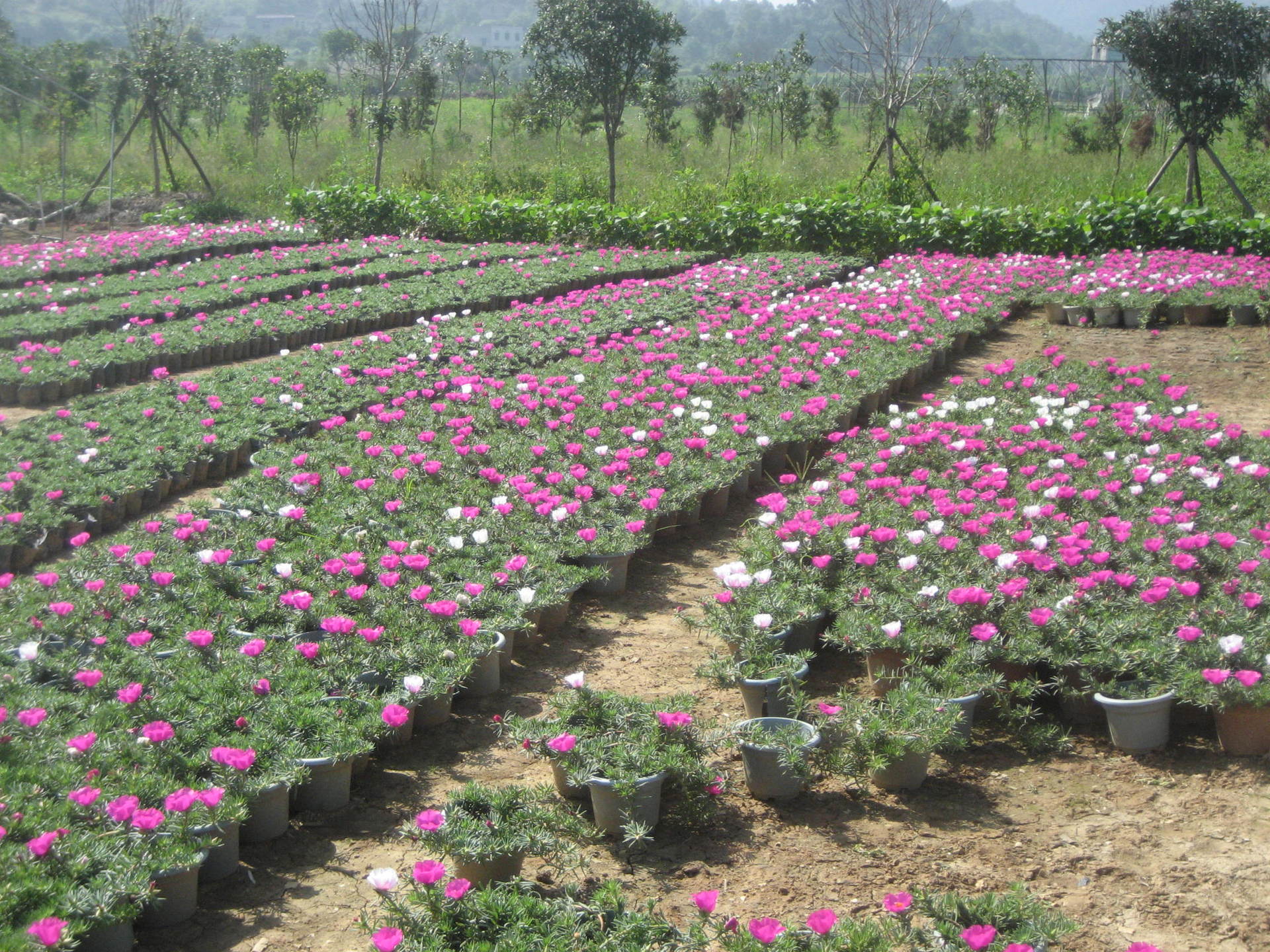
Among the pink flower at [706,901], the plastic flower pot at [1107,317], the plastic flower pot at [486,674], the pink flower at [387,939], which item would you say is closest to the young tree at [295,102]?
the plastic flower pot at [1107,317]

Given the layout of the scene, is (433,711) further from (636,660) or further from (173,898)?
(173,898)

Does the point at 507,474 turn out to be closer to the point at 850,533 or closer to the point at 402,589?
the point at 402,589

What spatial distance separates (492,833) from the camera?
116 inches

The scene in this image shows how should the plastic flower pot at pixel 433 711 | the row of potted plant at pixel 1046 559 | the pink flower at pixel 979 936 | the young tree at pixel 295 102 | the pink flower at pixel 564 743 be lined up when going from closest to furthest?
the pink flower at pixel 979 936, the pink flower at pixel 564 743, the row of potted plant at pixel 1046 559, the plastic flower pot at pixel 433 711, the young tree at pixel 295 102

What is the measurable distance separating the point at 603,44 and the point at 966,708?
57.8ft

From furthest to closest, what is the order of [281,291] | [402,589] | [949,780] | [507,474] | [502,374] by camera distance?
1. [281,291]
2. [502,374]
3. [507,474]
4. [402,589]
5. [949,780]

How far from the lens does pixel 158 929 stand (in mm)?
2883

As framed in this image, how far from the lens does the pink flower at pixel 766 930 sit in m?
2.38

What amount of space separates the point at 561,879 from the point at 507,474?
10.9 feet

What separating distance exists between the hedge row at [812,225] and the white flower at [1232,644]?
39.2 feet

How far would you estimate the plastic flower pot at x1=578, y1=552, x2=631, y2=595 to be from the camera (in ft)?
17.0

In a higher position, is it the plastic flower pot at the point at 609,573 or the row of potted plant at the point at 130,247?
the row of potted plant at the point at 130,247

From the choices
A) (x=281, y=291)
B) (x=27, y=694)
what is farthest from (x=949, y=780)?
(x=281, y=291)

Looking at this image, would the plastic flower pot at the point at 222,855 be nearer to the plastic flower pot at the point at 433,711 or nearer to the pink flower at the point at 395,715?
the pink flower at the point at 395,715
